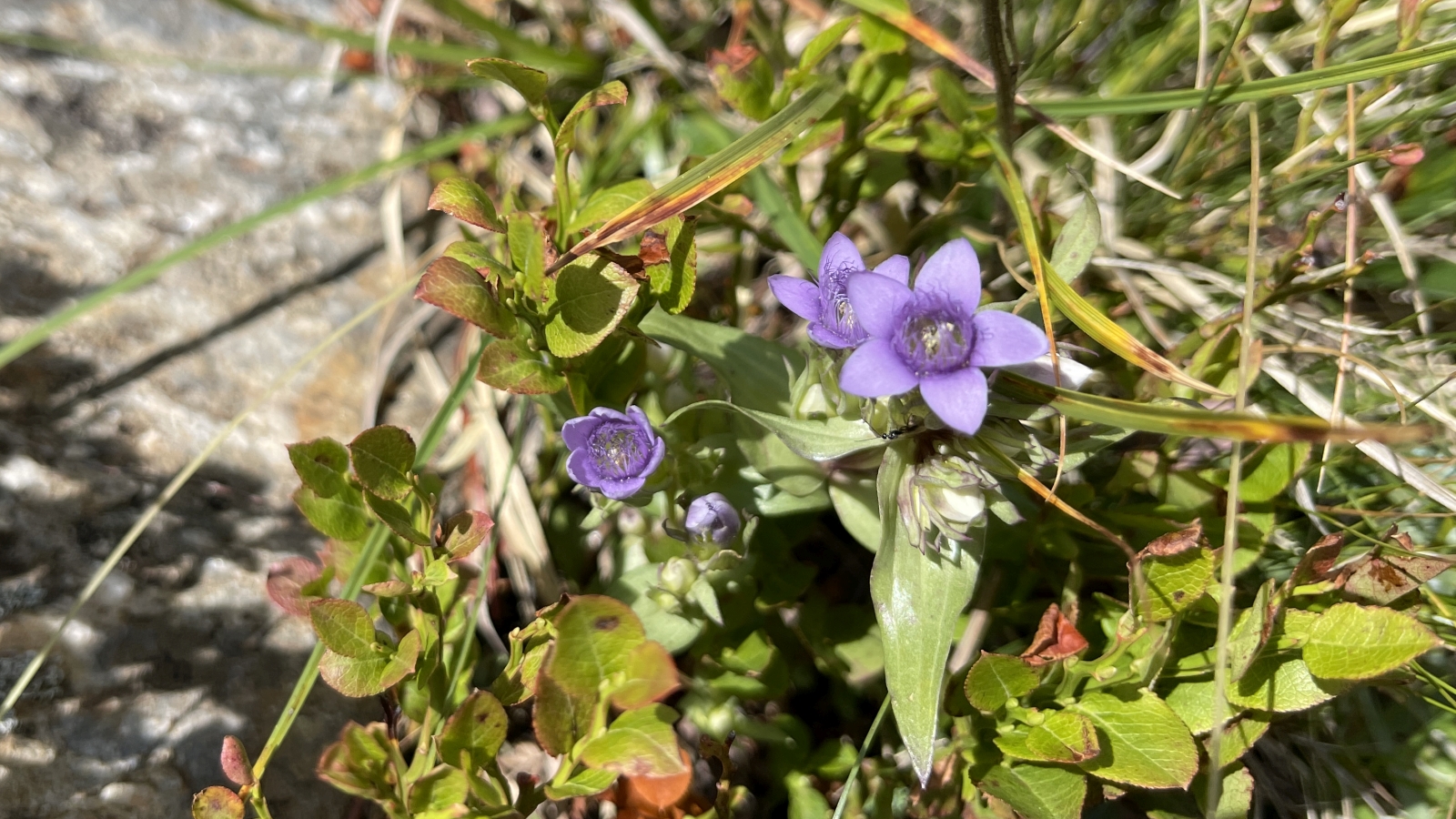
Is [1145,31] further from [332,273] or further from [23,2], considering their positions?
[23,2]

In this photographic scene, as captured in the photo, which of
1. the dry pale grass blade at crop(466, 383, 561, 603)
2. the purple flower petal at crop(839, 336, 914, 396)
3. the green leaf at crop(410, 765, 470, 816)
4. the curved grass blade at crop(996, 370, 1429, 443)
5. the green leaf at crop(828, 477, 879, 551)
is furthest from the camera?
the dry pale grass blade at crop(466, 383, 561, 603)

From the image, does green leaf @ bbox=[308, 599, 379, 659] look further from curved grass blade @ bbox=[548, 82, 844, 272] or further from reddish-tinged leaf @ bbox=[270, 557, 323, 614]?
curved grass blade @ bbox=[548, 82, 844, 272]

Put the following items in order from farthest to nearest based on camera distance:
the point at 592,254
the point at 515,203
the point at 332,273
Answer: the point at 332,273
the point at 515,203
the point at 592,254

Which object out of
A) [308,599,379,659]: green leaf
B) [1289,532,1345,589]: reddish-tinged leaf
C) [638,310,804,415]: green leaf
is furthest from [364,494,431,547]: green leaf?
[1289,532,1345,589]: reddish-tinged leaf

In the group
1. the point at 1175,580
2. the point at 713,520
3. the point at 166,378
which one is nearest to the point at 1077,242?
the point at 1175,580

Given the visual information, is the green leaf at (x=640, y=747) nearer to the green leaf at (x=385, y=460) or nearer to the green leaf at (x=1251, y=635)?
the green leaf at (x=385, y=460)

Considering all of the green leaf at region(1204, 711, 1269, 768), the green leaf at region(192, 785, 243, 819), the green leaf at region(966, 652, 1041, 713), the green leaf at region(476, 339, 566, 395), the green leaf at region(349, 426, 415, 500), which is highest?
the green leaf at region(476, 339, 566, 395)

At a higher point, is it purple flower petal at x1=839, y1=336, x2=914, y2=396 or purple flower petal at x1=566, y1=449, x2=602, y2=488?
purple flower petal at x1=566, y1=449, x2=602, y2=488

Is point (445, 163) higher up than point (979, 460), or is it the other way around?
point (445, 163)

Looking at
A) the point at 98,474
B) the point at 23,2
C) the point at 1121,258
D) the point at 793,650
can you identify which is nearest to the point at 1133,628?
the point at 793,650
